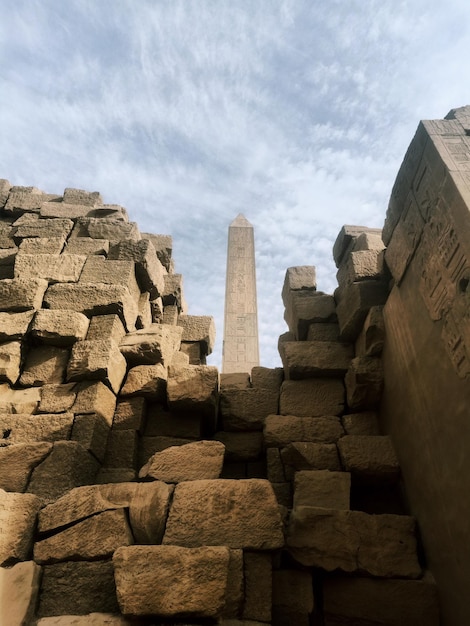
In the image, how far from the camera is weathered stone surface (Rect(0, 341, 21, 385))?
136 inches

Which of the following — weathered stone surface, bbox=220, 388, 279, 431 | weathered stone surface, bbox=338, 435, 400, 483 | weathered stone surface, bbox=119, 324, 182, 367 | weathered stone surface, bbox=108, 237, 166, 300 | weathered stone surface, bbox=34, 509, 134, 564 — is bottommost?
weathered stone surface, bbox=34, 509, 134, 564

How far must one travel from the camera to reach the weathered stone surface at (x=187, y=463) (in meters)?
2.95

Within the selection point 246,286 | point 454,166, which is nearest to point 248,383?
point 454,166

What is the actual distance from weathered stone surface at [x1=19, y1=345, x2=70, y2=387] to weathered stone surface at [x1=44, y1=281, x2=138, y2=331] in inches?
15.7

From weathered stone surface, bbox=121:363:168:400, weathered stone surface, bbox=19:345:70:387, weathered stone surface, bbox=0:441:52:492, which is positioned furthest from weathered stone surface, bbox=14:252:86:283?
weathered stone surface, bbox=0:441:52:492

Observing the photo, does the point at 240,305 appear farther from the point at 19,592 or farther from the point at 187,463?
the point at 19,592

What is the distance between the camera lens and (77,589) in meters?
2.27

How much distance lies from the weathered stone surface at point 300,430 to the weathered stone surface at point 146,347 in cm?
110

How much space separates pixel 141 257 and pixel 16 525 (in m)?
2.64

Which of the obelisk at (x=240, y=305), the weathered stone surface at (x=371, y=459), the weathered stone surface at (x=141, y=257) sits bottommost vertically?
the weathered stone surface at (x=371, y=459)

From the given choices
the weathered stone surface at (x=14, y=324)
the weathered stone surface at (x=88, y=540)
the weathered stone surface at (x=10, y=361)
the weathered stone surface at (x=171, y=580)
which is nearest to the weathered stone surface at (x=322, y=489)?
the weathered stone surface at (x=171, y=580)

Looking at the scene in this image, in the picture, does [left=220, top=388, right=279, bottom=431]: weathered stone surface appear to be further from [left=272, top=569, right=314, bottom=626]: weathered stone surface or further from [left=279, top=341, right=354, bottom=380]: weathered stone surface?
[left=272, top=569, right=314, bottom=626]: weathered stone surface

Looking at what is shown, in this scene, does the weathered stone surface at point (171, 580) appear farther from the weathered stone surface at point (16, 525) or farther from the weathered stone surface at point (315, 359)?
the weathered stone surface at point (315, 359)

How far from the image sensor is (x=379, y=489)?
3.45 meters
